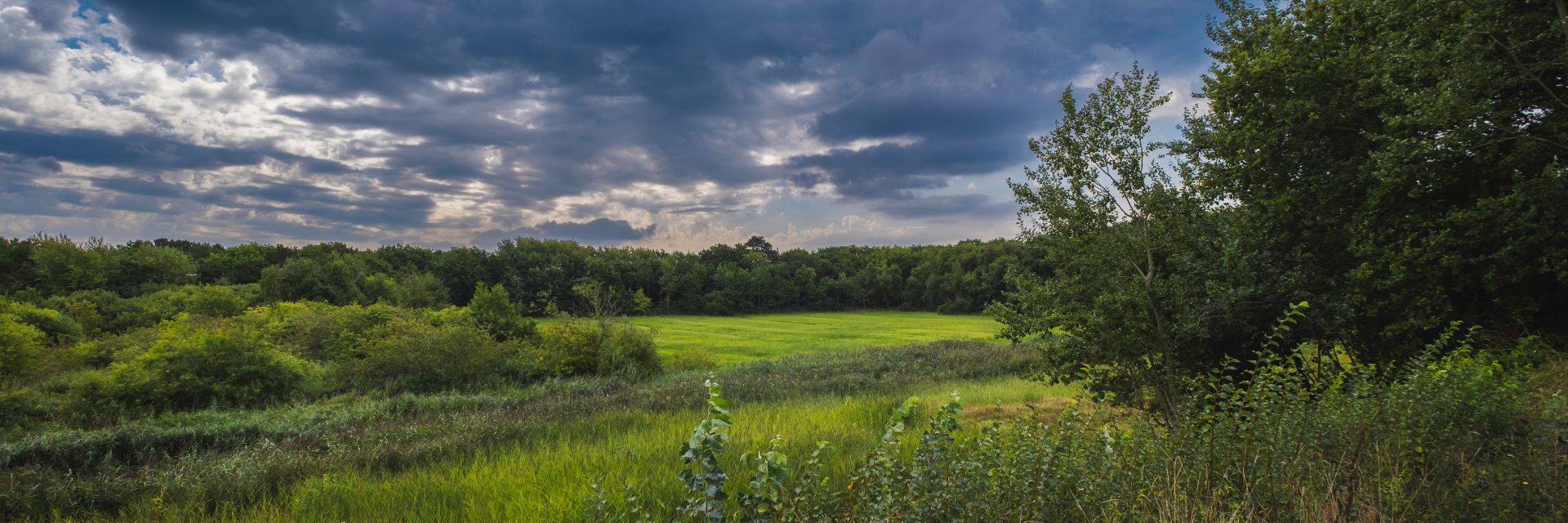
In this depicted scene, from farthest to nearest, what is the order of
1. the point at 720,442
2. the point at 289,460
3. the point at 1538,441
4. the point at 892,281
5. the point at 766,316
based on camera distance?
the point at 892,281
the point at 766,316
the point at 289,460
the point at 1538,441
the point at 720,442

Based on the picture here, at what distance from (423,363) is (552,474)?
1959 centimetres

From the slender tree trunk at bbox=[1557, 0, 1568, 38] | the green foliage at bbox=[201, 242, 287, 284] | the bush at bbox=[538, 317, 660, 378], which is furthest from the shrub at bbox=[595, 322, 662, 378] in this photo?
the green foliage at bbox=[201, 242, 287, 284]

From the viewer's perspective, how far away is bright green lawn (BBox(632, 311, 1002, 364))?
39781 mm

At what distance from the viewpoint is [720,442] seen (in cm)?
353

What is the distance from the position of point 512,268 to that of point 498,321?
61.2 m

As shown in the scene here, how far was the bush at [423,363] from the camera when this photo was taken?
22922 millimetres

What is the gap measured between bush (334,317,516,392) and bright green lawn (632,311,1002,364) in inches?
357

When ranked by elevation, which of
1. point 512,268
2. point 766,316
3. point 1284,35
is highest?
point 1284,35

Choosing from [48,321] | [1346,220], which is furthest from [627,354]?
[48,321]

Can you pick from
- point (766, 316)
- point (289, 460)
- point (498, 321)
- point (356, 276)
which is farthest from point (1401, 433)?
point (766, 316)

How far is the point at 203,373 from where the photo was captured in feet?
63.5

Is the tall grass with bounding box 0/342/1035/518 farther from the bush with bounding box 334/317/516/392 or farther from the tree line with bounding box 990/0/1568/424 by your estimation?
the tree line with bounding box 990/0/1568/424

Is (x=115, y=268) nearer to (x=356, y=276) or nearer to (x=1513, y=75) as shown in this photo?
(x=356, y=276)

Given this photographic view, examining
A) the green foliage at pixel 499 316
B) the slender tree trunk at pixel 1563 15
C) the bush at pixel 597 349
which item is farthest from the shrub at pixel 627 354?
the slender tree trunk at pixel 1563 15
